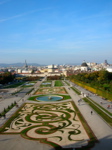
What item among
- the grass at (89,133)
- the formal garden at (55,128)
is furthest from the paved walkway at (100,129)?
the formal garden at (55,128)

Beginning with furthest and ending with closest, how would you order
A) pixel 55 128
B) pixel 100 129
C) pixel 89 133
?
pixel 55 128, pixel 100 129, pixel 89 133

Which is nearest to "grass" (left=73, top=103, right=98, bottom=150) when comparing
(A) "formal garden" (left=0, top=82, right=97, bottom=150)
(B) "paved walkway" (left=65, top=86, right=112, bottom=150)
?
(A) "formal garden" (left=0, top=82, right=97, bottom=150)

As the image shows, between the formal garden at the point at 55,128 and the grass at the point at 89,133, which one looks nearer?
the grass at the point at 89,133

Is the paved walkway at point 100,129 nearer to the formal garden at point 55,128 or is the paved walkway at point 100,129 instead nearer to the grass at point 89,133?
the grass at point 89,133

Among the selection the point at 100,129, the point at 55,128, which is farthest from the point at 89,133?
the point at 55,128

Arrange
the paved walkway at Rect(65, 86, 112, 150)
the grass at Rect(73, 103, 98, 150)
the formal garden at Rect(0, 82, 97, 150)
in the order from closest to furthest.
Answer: the paved walkway at Rect(65, 86, 112, 150), the grass at Rect(73, 103, 98, 150), the formal garden at Rect(0, 82, 97, 150)

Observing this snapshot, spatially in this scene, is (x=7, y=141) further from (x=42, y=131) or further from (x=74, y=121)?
(x=74, y=121)

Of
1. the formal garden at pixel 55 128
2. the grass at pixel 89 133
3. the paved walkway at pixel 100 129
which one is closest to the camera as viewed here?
the paved walkway at pixel 100 129

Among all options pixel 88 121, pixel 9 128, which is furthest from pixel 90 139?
pixel 9 128

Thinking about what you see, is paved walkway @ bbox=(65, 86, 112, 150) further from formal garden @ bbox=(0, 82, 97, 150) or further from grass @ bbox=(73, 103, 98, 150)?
formal garden @ bbox=(0, 82, 97, 150)

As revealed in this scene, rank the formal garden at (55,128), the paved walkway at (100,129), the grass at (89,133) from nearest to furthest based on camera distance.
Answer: the paved walkway at (100,129)
the grass at (89,133)
the formal garden at (55,128)

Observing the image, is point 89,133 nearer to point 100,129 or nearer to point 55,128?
point 100,129
